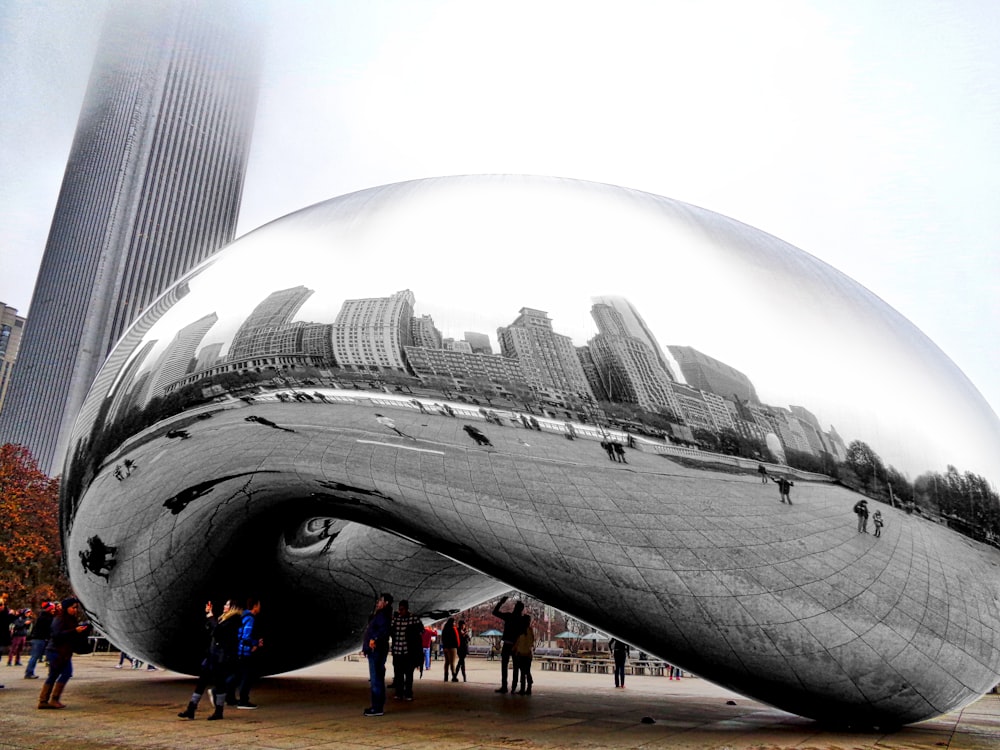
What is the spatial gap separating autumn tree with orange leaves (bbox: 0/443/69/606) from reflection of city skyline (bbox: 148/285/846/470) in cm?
3219

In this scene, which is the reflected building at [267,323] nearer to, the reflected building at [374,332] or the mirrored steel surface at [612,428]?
the mirrored steel surface at [612,428]

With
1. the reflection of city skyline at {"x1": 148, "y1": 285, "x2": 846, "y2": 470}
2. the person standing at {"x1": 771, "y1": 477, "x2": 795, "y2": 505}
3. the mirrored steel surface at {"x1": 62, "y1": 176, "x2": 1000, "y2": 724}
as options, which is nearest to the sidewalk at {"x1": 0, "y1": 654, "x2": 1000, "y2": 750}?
the mirrored steel surface at {"x1": 62, "y1": 176, "x2": 1000, "y2": 724}

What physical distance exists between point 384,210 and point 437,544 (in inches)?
111

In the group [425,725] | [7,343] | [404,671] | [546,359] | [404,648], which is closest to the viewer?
[546,359]

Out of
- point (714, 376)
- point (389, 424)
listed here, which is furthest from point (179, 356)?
point (714, 376)

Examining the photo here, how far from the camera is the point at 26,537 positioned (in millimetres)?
32312

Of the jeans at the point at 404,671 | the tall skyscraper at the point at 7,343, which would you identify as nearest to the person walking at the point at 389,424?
the jeans at the point at 404,671

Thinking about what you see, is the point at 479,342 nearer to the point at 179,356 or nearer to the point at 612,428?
the point at 612,428

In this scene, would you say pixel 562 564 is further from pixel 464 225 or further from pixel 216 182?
pixel 216 182

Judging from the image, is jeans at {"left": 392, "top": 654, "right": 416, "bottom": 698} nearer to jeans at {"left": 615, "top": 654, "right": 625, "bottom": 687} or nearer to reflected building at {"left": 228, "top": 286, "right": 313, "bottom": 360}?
reflected building at {"left": 228, "top": 286, "right": 313, "bottom": 360}

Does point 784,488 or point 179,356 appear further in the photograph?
point 179,356

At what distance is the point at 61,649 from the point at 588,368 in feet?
18.5

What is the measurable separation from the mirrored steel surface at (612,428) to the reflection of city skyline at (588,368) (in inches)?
0.6

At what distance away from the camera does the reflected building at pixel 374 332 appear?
5.43 metres
